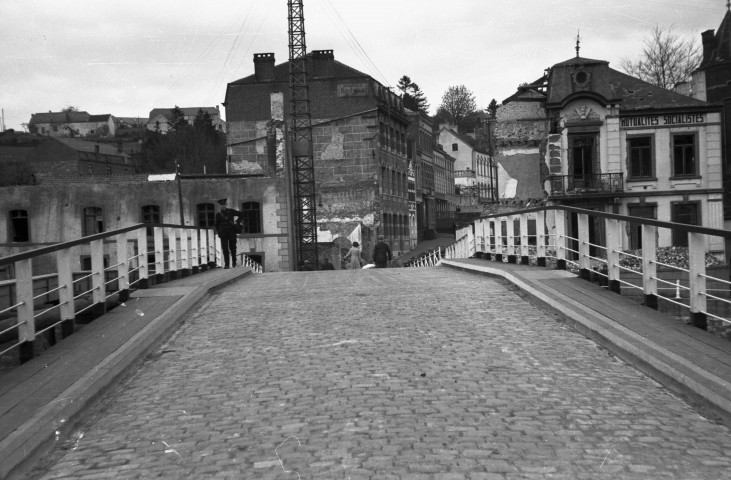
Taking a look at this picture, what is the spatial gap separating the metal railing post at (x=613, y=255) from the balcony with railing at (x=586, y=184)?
27684 millimetres

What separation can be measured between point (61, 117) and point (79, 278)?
186 m


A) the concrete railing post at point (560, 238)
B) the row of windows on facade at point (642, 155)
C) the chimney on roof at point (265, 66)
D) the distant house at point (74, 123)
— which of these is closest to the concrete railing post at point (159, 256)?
the concrete railing post at point (560, 238)

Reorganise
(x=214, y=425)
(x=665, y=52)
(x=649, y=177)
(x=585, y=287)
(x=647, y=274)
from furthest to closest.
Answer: (x=665, y=52)
(x=649, y=177)
(x=585, y=287)
(x=647, y=274)
(x=214, y=425)

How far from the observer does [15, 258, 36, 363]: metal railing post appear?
27.0 feet

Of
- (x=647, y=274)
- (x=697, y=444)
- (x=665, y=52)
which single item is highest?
(x=665, y=52)

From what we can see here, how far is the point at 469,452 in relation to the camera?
17.4 feet


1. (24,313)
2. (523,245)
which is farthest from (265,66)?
(24,313)

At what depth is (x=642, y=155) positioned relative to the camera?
129 ft

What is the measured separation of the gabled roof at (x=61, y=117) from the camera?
589 feet

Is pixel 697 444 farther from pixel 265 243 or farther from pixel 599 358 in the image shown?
pixel 265 243

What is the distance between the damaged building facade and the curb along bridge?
45863 mm

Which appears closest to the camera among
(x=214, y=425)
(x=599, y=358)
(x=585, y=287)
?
(x=214, y=425)

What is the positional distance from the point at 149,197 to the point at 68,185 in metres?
5.34

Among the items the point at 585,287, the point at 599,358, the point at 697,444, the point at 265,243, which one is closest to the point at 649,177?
the point at 265,243
